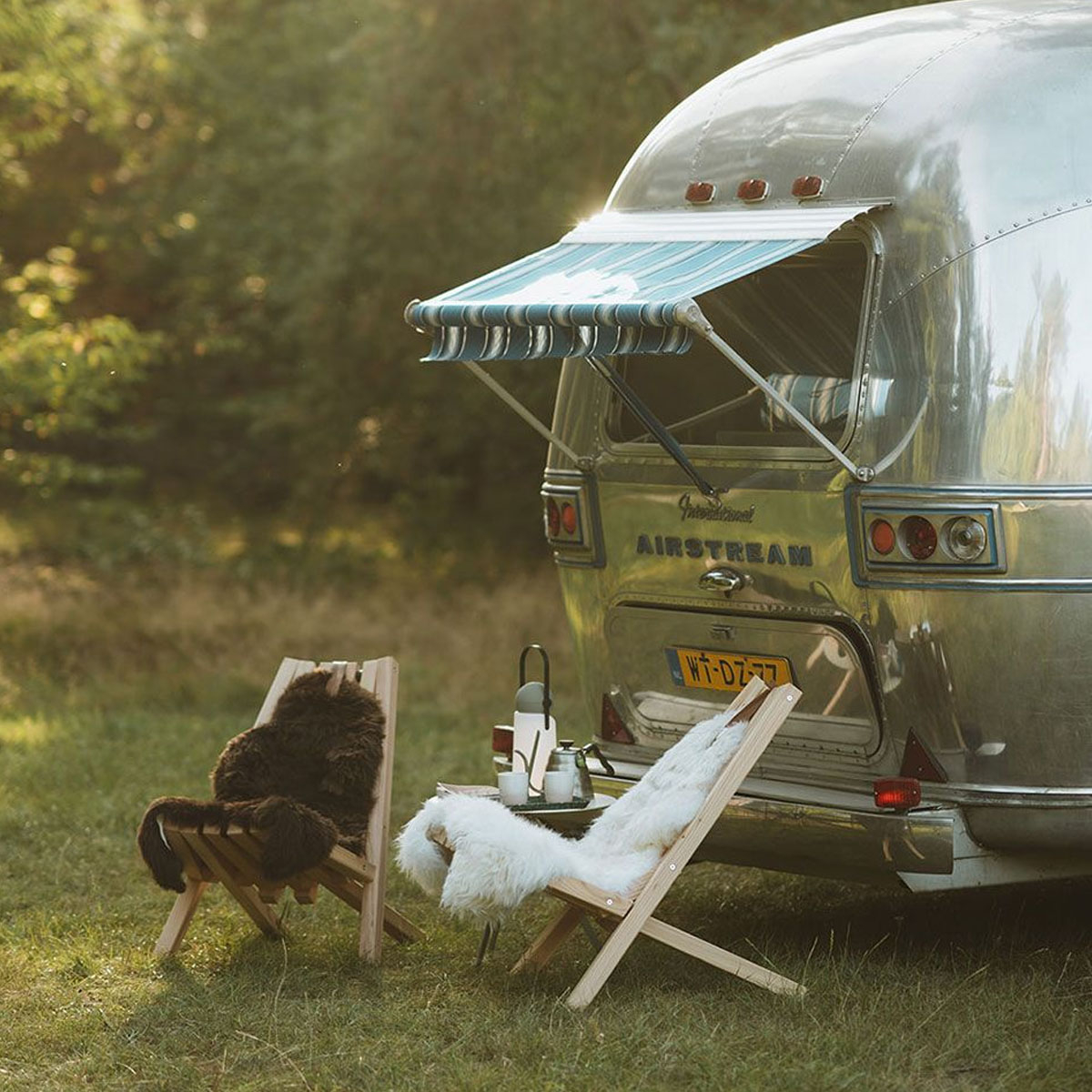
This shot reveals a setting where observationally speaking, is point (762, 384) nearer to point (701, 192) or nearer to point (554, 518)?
point (701, 192)

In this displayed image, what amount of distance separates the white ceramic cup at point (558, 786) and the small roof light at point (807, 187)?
1.88 m

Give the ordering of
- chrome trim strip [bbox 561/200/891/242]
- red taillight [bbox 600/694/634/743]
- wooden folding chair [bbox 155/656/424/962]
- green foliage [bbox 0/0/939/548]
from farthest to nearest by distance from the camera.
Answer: green foliage [bbox 0/0/939/548] → red taillight [bbox 600/694/634/743] → wooden folding chair [bbox 155/656/424/962] → chrome trim strip [bbox 561/200/891/242]

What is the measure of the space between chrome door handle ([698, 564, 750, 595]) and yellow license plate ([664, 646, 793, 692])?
0.77ft

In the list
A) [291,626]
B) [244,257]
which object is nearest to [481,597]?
[291,626]

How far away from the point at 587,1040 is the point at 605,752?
1.48 m

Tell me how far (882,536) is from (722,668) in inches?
32.2

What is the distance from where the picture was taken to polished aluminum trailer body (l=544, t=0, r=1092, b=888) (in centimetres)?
506

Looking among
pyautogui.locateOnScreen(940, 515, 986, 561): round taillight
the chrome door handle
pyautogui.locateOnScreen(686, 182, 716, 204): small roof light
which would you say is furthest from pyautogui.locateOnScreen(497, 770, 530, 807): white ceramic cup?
pyautogui.locateOnScreen(686, 182, 716, 204): small roof light

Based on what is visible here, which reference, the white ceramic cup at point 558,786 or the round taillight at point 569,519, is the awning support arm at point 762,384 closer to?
the round taillight at point 569,519

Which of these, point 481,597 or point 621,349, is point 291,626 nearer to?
point 481,597

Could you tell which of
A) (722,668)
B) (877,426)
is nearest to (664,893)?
(722,668)

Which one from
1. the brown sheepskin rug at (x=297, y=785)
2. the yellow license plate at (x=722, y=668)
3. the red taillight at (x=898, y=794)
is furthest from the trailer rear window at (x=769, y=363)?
the brown sheepskin rug at (x=297, y=785)

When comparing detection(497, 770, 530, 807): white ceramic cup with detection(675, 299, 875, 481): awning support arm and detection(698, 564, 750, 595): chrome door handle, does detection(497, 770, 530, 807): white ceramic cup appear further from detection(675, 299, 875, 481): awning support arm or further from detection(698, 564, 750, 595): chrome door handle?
detection(675, 299, 875, 481): awning support arm

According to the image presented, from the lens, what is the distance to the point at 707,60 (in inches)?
502
